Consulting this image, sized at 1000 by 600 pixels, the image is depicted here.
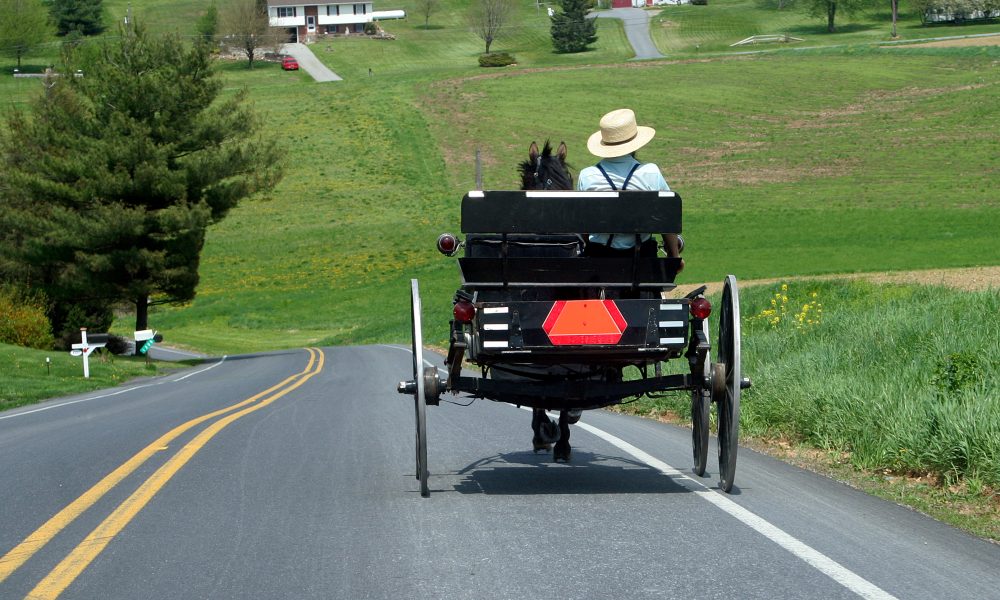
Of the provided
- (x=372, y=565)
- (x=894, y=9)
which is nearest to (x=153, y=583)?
(x=372, y=565)

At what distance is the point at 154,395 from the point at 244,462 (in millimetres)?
11818

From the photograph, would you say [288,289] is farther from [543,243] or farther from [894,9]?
[894,9]

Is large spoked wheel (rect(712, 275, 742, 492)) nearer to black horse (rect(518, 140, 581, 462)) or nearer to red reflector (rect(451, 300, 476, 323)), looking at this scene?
black horse (rect(518, 140, 581, 462))

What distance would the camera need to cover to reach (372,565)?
5.70m

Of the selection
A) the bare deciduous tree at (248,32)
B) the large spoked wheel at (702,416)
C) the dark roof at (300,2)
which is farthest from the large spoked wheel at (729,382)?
the dark roof at (300,2)

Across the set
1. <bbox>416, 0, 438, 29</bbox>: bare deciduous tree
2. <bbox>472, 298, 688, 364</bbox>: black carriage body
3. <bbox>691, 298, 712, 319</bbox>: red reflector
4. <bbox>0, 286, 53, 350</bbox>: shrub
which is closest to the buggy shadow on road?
<bbox>472, 298, 688, 364</bbox>: black carriage body

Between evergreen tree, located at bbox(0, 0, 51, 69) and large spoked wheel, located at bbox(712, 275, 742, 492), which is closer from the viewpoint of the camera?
large spoked wheel, located at bbox(712, 275, 742, 492)

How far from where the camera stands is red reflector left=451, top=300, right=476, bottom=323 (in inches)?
277

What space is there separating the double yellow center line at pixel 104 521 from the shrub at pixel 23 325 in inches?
1000

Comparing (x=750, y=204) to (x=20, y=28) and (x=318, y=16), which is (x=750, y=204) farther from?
(x=318, y=16)

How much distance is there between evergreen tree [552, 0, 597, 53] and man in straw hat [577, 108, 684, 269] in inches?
4306

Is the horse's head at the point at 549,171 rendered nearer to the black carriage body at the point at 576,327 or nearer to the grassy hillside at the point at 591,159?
the black carriage body at the point at 576,327

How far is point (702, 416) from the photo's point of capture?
7.86 m

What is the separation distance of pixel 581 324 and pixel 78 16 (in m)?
137
